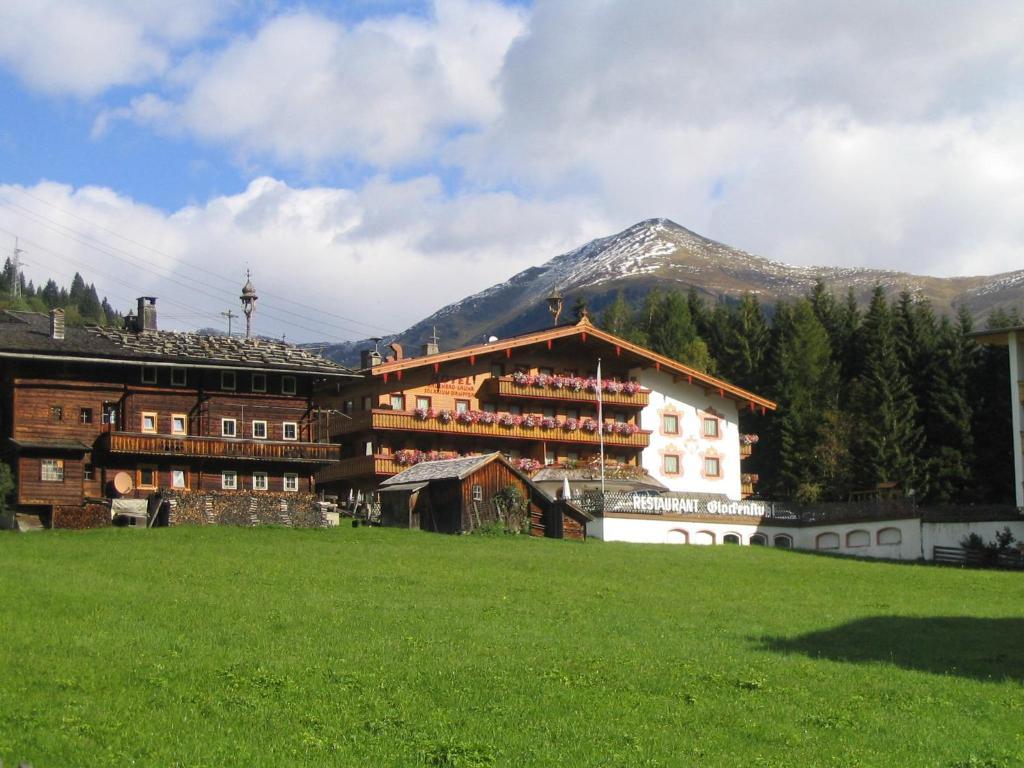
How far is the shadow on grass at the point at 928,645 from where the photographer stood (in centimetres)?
2669

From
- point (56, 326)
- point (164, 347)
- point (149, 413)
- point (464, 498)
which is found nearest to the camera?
point (464, 498)

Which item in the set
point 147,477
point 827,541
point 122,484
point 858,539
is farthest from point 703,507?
point 122,484

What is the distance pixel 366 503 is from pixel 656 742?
45.0 m

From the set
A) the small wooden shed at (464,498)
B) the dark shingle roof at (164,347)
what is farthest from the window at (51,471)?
the small wooden shed at (464,498)

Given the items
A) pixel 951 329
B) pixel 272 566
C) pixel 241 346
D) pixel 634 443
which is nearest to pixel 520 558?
pixel 272 566

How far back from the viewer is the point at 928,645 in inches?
1158

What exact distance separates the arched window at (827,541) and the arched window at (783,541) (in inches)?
48.1

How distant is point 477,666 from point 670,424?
55579mm

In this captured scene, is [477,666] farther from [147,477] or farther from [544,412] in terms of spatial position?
[544,412]

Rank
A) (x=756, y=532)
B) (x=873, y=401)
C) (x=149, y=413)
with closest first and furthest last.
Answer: (x=149, y=413) < (x=756, y=532) < (x=873, y=401)

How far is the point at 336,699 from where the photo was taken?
66.9 feet

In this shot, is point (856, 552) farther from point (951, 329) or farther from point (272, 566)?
point (272, 566)

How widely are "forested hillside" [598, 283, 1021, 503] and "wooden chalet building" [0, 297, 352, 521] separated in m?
34.1

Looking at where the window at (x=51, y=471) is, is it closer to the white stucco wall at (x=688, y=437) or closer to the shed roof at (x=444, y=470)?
the shed roof at (x=444, y=470)
